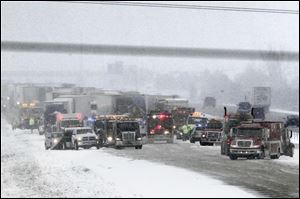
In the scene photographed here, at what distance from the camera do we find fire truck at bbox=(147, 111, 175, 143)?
8433 millimetres

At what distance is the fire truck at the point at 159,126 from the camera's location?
843 cm

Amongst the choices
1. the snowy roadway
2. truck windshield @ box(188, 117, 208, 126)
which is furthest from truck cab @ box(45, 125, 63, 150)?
truck windshield @ box(188, 117, 208, 126)

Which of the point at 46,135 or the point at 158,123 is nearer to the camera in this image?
the point at 158,123

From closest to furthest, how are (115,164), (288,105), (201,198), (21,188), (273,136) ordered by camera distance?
(273,136) → (288,105) → (201,198) → (115,164) → (21,188)

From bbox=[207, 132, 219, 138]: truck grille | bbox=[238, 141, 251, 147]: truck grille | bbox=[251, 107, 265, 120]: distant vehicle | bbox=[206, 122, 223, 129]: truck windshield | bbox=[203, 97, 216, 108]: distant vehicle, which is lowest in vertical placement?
bbox=[238, 141, 251, 147]: truck grille

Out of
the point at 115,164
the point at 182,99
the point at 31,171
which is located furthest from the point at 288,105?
the point at 31,171

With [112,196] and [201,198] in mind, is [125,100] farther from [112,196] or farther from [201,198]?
[112,196]

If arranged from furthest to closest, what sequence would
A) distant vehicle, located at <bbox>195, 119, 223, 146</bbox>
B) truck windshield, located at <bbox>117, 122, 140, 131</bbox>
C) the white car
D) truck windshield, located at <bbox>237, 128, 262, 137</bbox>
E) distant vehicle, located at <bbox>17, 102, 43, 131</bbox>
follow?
1. distant vehicle, located at <bbox>17, 102, 43, 131</bbox>
2. the white car
3. truck windshield, located at <bbox>117, 122, 140, 131</bbox>
4. distant vehicle, located at <bbox>195, 119, 223, 146</bbox>
5. truck windshield, located at <bbox>237, 128, 262, 137</bbox>

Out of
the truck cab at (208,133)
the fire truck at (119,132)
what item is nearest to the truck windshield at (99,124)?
the fire truck at (119,132)

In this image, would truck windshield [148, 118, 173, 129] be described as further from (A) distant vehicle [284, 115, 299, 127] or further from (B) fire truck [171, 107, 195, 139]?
A: (A) distant vehicle [284, 115, 299, 127]

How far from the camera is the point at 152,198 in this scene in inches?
616

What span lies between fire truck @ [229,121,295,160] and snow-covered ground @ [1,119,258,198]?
17.6 feet

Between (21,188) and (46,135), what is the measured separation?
15.0 metres

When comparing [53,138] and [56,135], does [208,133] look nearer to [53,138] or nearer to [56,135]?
[53,138]
